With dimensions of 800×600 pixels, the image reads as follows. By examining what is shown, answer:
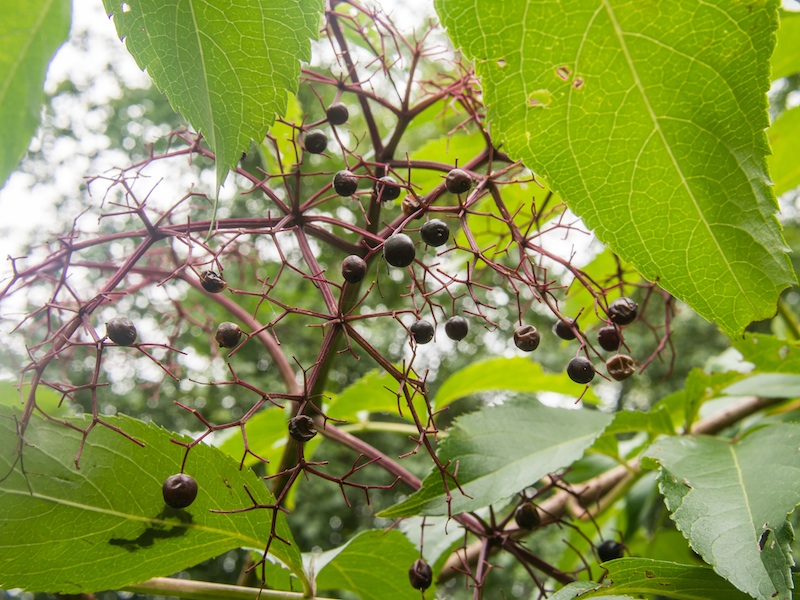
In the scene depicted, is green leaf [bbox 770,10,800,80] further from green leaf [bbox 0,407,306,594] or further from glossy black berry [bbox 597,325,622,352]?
green leaf [bbox 0,407,306,594]

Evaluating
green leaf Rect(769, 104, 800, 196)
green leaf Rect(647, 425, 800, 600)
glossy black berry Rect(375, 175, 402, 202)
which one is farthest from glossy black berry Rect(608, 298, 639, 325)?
green leaf Rect(769, 104, 800, 196)

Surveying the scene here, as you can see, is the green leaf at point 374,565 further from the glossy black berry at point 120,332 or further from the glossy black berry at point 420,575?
the glossy black berry at point 120,332

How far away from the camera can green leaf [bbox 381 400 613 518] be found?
2.28 feet

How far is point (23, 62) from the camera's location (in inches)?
25.6

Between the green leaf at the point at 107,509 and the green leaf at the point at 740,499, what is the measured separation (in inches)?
17.0

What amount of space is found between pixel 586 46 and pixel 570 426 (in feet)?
1.83

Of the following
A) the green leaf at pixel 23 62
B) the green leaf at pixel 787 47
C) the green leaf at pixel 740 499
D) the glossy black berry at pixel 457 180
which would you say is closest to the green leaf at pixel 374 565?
the green leaf at pixel 740 499

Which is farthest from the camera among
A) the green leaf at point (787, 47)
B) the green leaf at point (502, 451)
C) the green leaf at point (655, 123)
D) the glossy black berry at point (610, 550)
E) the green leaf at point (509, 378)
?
the green leaf at point (509, 378)

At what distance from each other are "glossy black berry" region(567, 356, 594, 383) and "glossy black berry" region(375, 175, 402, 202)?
0.88 feet

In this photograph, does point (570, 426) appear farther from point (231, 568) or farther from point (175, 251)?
point (231, 568)

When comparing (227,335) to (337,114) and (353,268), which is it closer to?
(353,268)

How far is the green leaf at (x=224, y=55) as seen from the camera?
0.48 m

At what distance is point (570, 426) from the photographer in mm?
874

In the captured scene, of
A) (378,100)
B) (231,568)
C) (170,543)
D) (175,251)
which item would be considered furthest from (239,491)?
(231,568)
